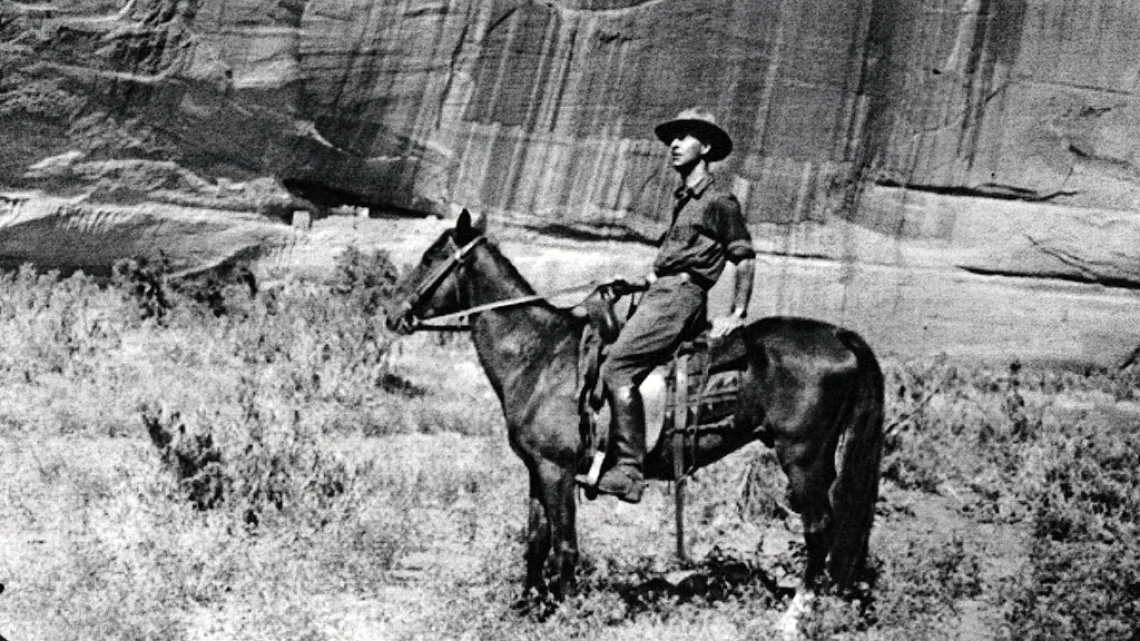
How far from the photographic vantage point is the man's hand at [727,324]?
24.7ft

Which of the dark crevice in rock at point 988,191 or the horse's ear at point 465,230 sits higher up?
the dark crevice in rock at point 988,191

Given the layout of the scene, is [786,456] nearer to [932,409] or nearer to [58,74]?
[932,409]

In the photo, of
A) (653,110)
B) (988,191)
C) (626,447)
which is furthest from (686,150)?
(988,191)

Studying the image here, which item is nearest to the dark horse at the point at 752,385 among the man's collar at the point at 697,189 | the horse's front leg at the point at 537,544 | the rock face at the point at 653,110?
the horse's front leg at the point at 537,544

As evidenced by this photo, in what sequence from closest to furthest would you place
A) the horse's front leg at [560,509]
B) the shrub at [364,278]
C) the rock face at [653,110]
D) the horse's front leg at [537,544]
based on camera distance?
the horse's front leg at [560,509], the horse's front leg at [537,544], the shrub at [364,278], the rock face at [653,110]

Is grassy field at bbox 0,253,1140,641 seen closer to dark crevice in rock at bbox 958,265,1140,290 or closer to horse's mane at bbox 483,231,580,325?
horse's mane at bbox 483,231,580,325

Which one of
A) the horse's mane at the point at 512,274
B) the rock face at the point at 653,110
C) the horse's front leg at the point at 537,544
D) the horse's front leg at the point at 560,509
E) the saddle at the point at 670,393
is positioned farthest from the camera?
the rock face at the point at 653,110

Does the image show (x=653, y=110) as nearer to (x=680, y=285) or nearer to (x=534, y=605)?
(x=680, y=285)

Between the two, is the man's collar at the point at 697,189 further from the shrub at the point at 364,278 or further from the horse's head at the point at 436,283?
the shrub at the point at 364,278

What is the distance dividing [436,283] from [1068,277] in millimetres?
10920

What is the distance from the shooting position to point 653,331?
7.56 meters

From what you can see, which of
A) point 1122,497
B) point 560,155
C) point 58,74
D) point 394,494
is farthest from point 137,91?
point 1122,497

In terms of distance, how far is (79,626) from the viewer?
7.00m

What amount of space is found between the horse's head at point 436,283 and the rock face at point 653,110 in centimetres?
804
